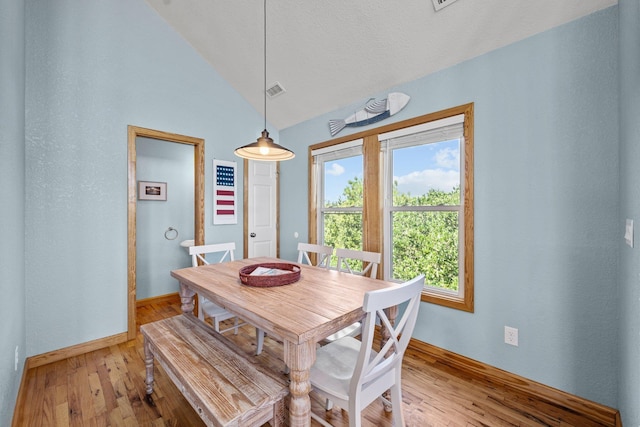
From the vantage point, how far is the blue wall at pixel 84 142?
228 centimetres

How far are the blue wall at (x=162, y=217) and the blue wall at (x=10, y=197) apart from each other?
5.91 ft

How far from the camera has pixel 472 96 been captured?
7.02 feet

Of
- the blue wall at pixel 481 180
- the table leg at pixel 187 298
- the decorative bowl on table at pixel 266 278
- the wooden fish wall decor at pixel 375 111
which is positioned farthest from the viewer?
the wooden fish wall decor at pixel 375 111

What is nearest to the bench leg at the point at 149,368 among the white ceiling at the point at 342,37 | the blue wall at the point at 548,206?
the blue wall at the point at 548,206

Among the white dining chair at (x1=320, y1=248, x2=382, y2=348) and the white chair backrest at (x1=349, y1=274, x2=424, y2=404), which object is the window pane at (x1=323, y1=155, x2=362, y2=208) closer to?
the white dining chair at (x1=320, y1=248, x2=382, y2=348)

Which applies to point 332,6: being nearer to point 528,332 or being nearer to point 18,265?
point 528,332

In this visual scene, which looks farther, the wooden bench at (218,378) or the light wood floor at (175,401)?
the light wood floor at (175,401)

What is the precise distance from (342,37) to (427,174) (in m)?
1.50

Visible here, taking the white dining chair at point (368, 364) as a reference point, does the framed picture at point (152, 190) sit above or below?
above

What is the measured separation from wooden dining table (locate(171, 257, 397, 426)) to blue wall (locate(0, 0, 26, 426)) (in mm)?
897

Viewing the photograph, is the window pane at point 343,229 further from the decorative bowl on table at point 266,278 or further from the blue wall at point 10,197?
the blue wall at point 10,197

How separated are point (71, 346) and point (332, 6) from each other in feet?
12.6

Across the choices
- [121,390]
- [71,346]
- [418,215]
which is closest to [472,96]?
[418,215]

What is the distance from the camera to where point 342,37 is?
2408 mm
